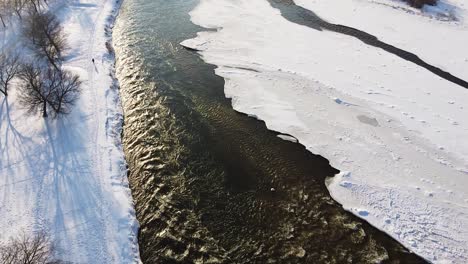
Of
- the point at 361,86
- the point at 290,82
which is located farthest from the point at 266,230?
the point at 361,86

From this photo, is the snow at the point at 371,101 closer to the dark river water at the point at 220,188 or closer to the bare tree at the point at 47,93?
the dark river water at the point at 220,188

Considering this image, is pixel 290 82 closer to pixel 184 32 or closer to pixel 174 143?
pixel 174 143

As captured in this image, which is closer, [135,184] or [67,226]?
[67,226]

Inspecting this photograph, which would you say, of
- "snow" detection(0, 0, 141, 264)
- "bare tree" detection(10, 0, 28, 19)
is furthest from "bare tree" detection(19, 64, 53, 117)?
"bare tree" detection(10, 0, 28, 19)

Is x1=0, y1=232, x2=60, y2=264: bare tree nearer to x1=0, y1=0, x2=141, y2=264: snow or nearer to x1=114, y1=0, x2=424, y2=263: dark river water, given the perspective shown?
x1=0, y1=0, x2=141, y2=264: snow

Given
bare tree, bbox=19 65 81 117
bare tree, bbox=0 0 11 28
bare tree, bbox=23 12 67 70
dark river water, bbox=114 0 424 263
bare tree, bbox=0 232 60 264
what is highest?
bare tree, bbox=0 0 11 28

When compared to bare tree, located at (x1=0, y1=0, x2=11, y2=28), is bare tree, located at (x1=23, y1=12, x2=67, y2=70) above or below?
below

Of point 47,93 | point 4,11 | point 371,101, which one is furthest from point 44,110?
point 371,101

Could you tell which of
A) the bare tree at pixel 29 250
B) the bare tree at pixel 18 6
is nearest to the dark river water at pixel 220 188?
the bare tree at pixel 29 250
